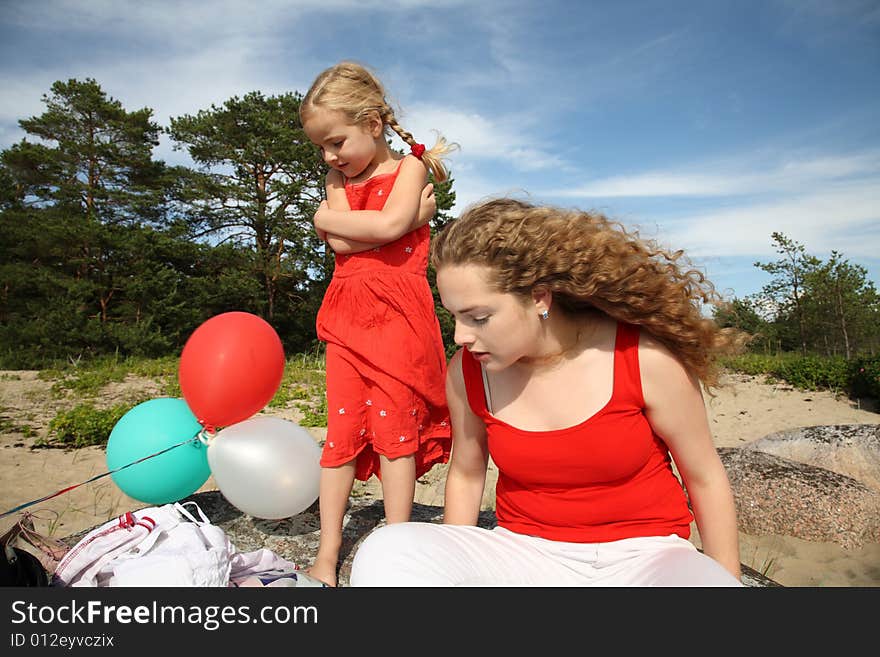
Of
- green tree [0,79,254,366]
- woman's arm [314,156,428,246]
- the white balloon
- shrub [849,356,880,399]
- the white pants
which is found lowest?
shrub [849,356,880,399]

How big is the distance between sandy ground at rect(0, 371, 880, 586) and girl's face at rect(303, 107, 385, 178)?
162 centimetres

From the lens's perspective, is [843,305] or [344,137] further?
[843,305]

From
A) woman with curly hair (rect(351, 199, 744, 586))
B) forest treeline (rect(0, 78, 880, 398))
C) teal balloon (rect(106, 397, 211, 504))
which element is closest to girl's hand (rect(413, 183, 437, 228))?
woman with curly hair (rect(351, 199, 744, 586))

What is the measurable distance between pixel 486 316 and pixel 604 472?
56 centimetres

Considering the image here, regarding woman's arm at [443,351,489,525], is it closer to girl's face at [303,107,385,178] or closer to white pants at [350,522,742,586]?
white pants at [350,522,742,586]

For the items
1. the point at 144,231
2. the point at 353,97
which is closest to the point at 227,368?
the point at 353,97

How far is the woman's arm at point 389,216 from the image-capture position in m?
2.50

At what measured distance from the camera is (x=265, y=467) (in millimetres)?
2645

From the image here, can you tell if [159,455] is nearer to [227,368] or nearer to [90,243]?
[227,368]

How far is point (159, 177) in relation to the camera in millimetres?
15062

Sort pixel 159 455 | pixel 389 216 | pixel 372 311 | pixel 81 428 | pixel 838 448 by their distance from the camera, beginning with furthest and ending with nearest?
pixel 81 428
pixel 838 448
pixel 159 455
pixel 372 311
pixel 389 216

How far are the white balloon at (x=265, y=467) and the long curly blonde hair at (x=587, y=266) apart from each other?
124 centimetres

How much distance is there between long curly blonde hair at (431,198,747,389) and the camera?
1800 millimetres
